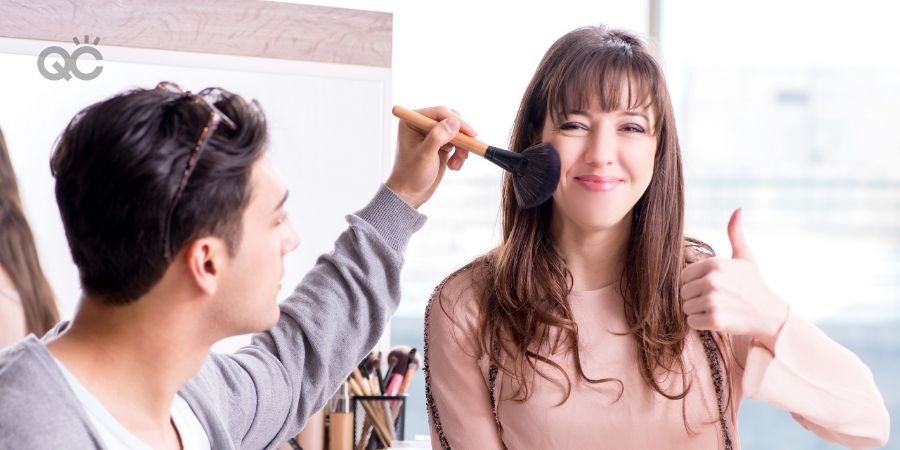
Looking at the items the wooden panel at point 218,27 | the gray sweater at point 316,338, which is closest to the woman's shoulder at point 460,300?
the gray sweater at point 316,338

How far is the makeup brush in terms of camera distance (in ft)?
3.86

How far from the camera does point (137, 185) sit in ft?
2.83

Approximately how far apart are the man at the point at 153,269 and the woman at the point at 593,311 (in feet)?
1.18

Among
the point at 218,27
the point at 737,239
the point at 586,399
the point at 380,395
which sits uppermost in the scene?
the point at 218,27

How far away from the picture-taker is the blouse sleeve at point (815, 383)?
1.10m

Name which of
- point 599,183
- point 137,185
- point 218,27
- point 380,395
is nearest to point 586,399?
point 599,183

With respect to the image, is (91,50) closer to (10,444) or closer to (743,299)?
(10,444)

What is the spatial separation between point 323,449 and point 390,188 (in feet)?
2.15

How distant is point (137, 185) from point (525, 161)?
0.51 metres

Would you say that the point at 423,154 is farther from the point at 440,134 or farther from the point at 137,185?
the point at 137,185

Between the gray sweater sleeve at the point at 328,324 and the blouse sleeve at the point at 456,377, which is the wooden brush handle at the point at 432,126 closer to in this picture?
the gray sweater sleeve at the point at 328,324

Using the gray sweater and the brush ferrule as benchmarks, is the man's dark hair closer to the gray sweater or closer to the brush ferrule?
the gray sweater

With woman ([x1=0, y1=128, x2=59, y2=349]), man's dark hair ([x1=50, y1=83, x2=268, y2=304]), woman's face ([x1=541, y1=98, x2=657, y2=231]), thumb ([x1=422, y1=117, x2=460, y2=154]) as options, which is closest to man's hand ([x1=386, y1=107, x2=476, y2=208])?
thumb ([x1=422, y1=117, x2=460, y2=154])

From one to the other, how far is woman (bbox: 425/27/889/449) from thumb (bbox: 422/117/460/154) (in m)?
0.16
